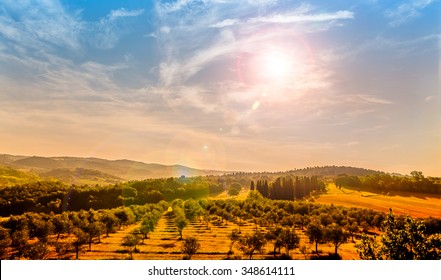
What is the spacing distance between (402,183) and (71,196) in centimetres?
10530

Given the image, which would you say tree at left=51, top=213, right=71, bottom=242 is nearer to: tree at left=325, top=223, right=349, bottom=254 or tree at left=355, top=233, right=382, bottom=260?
tree at left=325, top=223, right=349, bottom=254

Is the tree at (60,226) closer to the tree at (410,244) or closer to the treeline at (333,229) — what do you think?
the treeline at (333,229)

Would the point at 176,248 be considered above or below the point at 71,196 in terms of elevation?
below

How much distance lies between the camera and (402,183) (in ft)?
313

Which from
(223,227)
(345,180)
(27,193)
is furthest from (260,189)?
(27,193)

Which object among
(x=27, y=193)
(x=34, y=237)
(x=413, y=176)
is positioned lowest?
(x=34, y=237)

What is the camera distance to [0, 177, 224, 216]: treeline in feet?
290

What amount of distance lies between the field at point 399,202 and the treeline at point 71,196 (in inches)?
2382

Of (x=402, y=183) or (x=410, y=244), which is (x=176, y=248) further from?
(x=402, y=183)

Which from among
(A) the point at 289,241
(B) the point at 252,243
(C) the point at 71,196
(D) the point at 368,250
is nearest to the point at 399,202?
(A) the point at 289,241

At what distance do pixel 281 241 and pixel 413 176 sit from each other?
7386cm

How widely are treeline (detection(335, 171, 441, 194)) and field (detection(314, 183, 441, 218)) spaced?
2720 mm

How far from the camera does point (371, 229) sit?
205ft
